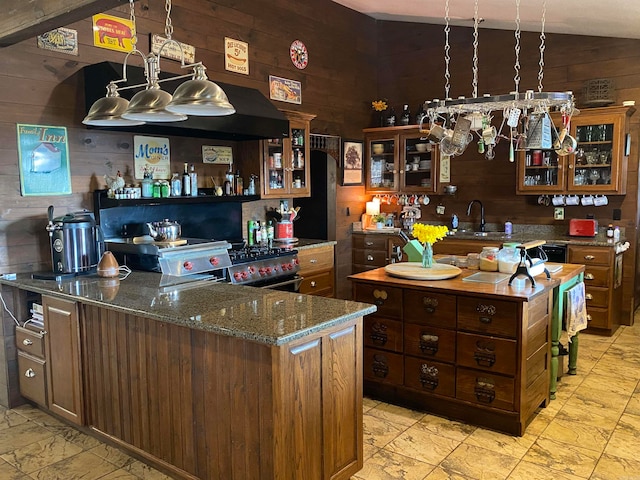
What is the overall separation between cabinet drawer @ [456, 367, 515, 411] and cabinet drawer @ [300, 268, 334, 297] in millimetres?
1977

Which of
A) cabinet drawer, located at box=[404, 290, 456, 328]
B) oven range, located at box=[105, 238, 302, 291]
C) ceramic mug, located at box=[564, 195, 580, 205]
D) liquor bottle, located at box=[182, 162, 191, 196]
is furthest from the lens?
ceramic mug, located at box=[564, 195, 580, 205]

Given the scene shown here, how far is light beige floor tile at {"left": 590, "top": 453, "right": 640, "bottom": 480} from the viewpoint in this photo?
2607mm

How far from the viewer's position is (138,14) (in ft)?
13.3

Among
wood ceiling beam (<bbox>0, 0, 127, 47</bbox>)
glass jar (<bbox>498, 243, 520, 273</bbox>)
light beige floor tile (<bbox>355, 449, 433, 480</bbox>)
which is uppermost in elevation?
wood ceiling beam (<bbox>0, 0, 127, 47</bbox>)

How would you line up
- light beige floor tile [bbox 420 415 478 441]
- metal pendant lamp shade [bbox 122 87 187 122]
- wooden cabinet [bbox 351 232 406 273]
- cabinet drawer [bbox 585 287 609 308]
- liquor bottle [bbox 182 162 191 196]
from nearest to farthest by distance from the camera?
metal pendant lamp shade [bbox 122 87 187 122], light beige floor tile [bbox 420 415 478 441], liquor bottle [bbox 182 162 191 196], cabinet drawer [bbox 585 287 609 308], wooden cabinet [bbox 351 232 406 273]

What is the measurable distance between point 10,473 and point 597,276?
16.0 ft

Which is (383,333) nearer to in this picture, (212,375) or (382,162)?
(212,375)

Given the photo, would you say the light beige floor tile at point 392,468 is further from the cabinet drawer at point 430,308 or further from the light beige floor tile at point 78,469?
the light beige floor tile at point 78,469

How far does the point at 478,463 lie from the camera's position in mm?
2764

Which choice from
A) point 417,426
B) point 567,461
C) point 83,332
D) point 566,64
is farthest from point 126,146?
point 566,64

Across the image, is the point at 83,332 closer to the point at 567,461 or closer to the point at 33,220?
the point at 33,220

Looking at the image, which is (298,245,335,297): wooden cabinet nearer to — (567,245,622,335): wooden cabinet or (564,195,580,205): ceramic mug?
(567,245,622,335): wooden cabinet

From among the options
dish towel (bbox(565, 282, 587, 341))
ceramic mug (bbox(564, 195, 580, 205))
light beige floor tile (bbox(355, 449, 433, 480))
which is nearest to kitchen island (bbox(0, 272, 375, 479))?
light beige floor tile (bbox(355, 449, 433, 480))

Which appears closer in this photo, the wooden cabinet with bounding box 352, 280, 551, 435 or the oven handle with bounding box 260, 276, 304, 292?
the wooden cabinet with bounding box 352, 280, 551, 435
